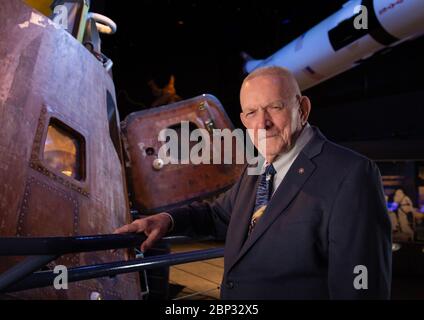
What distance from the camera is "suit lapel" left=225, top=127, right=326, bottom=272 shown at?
1.22 m

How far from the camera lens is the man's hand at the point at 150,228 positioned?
1.47 meters

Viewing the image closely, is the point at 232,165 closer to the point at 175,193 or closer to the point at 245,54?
the point at 175,193

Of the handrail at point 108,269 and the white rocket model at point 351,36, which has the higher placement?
the white rocket model at point 351,36

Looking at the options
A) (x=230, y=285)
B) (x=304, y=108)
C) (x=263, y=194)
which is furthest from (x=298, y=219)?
(x=304, y=108)

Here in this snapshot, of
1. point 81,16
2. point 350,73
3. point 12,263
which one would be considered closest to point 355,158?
point 12,263

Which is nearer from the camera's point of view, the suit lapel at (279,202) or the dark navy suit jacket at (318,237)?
the dark navy suit jacket at (318,237)

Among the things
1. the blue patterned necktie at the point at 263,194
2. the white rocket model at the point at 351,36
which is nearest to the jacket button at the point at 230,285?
the blue patterned necktie at the point at 263,194

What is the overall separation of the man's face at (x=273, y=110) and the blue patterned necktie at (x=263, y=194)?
0.21 feet

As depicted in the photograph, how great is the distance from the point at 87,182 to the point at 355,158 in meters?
2.12

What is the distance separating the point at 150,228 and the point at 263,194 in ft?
1.69

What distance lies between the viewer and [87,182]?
8.85ft

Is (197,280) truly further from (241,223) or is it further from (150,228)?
(241,223)

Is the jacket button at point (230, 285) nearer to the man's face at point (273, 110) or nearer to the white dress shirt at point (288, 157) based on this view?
A: the white dress shirt at point (288, 157)

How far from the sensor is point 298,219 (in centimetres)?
116
